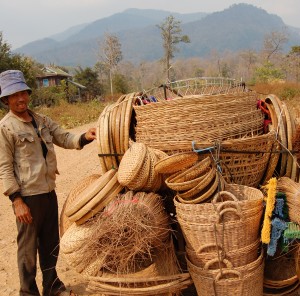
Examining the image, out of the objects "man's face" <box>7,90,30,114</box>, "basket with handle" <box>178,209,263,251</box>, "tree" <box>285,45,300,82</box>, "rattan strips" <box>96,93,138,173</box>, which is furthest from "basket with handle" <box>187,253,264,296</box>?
"tree" <box>285,45,300,82</box>

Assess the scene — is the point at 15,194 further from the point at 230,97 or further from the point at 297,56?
the point at 297,56

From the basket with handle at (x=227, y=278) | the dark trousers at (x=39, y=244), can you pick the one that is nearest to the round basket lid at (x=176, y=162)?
the basket with handle at (x=227, y=278)

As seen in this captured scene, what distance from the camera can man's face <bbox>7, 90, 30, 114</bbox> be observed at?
274 cm

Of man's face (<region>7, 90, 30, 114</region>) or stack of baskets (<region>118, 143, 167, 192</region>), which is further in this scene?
man's face (<region>7, 90, 30, 114</region>)

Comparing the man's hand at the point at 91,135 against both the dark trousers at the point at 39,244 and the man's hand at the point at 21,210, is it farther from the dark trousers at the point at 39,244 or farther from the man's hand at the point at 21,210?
the man's hand at the point at 21,210

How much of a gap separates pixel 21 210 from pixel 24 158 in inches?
14.9

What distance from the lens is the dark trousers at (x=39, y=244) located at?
2.84m

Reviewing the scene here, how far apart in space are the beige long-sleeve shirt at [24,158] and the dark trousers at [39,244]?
11cm

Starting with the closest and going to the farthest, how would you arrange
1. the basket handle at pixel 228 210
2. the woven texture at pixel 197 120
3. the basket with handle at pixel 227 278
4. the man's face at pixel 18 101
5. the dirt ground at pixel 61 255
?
the basket handle at pixel 228 210 < the basket with handle at pixel 227 278 < the woven texture at pixel 197 120 < the man's face at pixel 18 101 < the dirt ground at pixel 61 255

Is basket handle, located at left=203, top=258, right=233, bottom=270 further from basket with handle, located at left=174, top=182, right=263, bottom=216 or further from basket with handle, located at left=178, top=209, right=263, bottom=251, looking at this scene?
basket with handle, located at left=174, top=182, right=263, bottom=216

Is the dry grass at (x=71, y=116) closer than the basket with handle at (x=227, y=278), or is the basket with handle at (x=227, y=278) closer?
the basket with handle at (x=227, y=278)

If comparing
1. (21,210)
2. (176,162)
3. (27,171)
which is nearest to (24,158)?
(27,171)

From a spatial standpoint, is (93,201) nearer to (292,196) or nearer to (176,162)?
(176,162)

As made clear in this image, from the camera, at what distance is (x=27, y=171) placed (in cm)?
279
